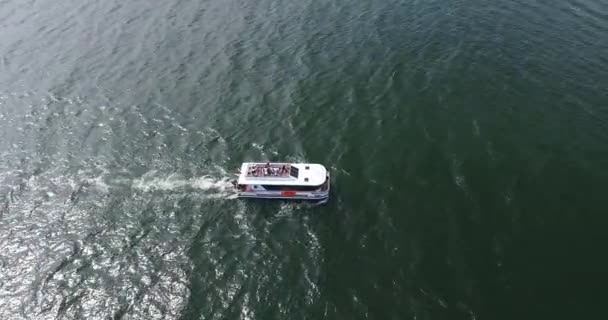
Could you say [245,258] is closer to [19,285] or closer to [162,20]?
[19,285]

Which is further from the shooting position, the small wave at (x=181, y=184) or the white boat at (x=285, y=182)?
the small wave at (x=181, y=184)

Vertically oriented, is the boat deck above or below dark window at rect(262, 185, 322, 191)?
above

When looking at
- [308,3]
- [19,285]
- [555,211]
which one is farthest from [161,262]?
[308,3]

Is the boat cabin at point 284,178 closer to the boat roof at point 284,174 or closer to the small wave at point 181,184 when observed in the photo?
the boat roof at point 284,174

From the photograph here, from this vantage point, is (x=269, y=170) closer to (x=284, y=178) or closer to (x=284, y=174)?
(x=284, y=174)

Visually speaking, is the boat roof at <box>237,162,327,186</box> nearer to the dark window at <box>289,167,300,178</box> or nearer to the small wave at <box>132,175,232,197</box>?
the dark window at <box>289,167,300,178</box>

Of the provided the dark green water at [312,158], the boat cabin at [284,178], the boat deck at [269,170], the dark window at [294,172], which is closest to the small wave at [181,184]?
the dark green water at [312,158]

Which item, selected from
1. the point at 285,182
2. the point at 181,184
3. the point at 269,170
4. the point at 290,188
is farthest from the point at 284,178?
the point at 181,184

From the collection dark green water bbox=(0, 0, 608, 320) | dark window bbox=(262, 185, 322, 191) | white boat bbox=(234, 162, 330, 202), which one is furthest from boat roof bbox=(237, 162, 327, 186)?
dark green water bbox=(0, 0, 608, 320)
